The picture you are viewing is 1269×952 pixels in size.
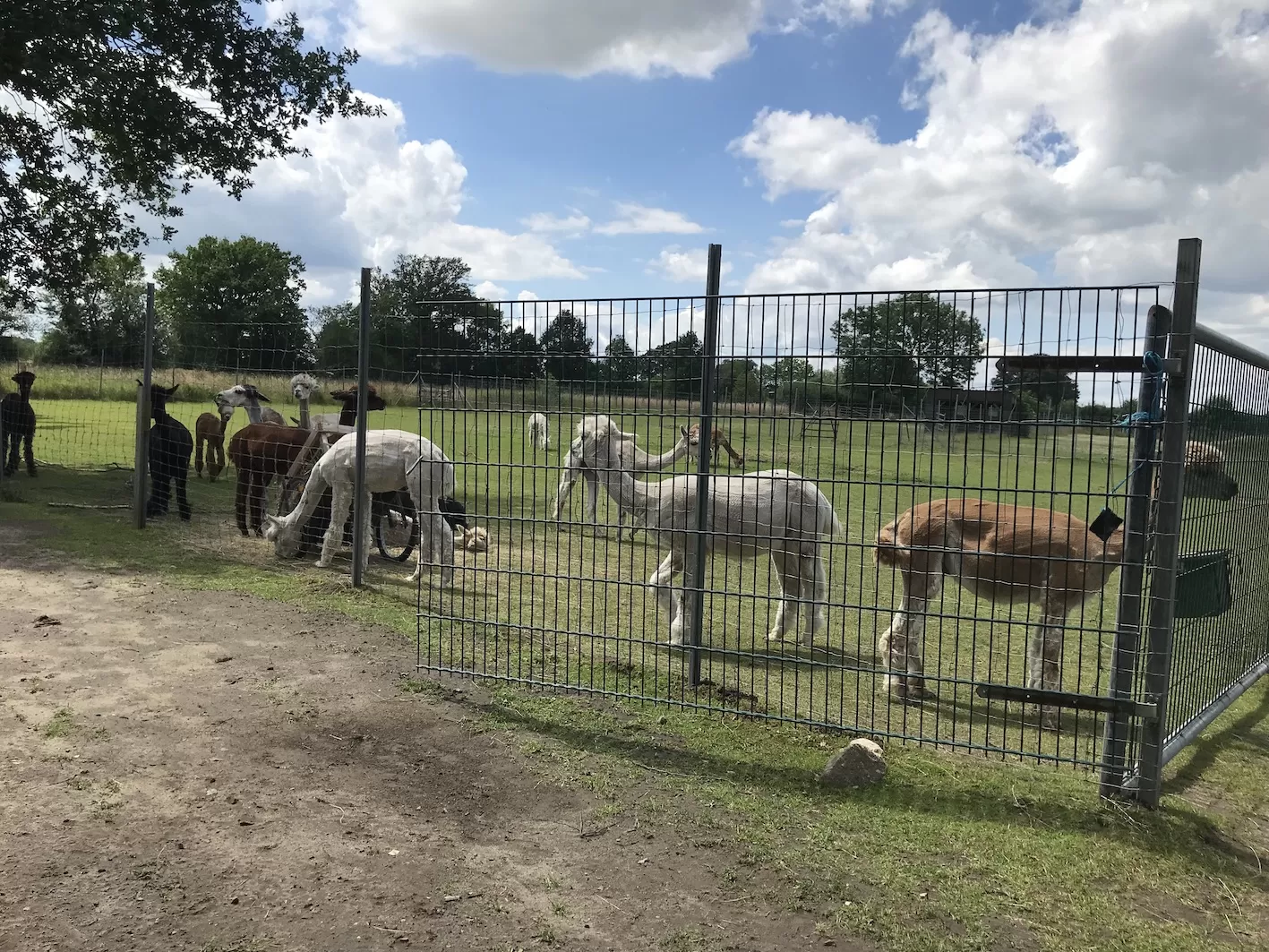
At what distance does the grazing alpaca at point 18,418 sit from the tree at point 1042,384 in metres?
14.9

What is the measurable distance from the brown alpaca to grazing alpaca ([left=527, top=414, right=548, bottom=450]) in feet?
17.8

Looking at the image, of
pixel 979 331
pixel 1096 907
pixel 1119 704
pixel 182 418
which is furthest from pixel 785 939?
pixel 182 418

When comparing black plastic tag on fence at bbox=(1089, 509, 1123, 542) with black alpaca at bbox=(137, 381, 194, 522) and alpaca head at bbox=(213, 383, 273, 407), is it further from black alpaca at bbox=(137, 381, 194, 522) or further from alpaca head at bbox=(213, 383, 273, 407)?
black alpaca at bbox=(137, 381, 194, 522)

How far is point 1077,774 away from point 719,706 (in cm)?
198

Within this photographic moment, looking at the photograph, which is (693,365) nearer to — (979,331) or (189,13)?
(979,331)

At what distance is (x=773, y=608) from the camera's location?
8.10 m

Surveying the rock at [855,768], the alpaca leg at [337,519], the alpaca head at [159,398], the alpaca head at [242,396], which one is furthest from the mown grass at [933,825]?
the alpaca head at [159,398]

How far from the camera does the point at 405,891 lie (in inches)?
126

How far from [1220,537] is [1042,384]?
169 centimetres

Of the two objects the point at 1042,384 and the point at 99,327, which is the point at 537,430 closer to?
the point at 1042,384

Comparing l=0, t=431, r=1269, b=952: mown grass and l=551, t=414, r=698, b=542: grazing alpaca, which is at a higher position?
l=551, t=414, r=698, b=542: grazing alpaca

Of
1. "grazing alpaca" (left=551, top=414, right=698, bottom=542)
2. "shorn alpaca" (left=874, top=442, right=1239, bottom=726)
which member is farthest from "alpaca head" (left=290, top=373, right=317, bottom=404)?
"shorn alpaca" (left=874, top=442, right=1239, bottom=726)

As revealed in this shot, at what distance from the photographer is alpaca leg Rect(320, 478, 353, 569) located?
8867 mm

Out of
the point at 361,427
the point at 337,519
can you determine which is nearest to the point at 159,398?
the point at 337,519
